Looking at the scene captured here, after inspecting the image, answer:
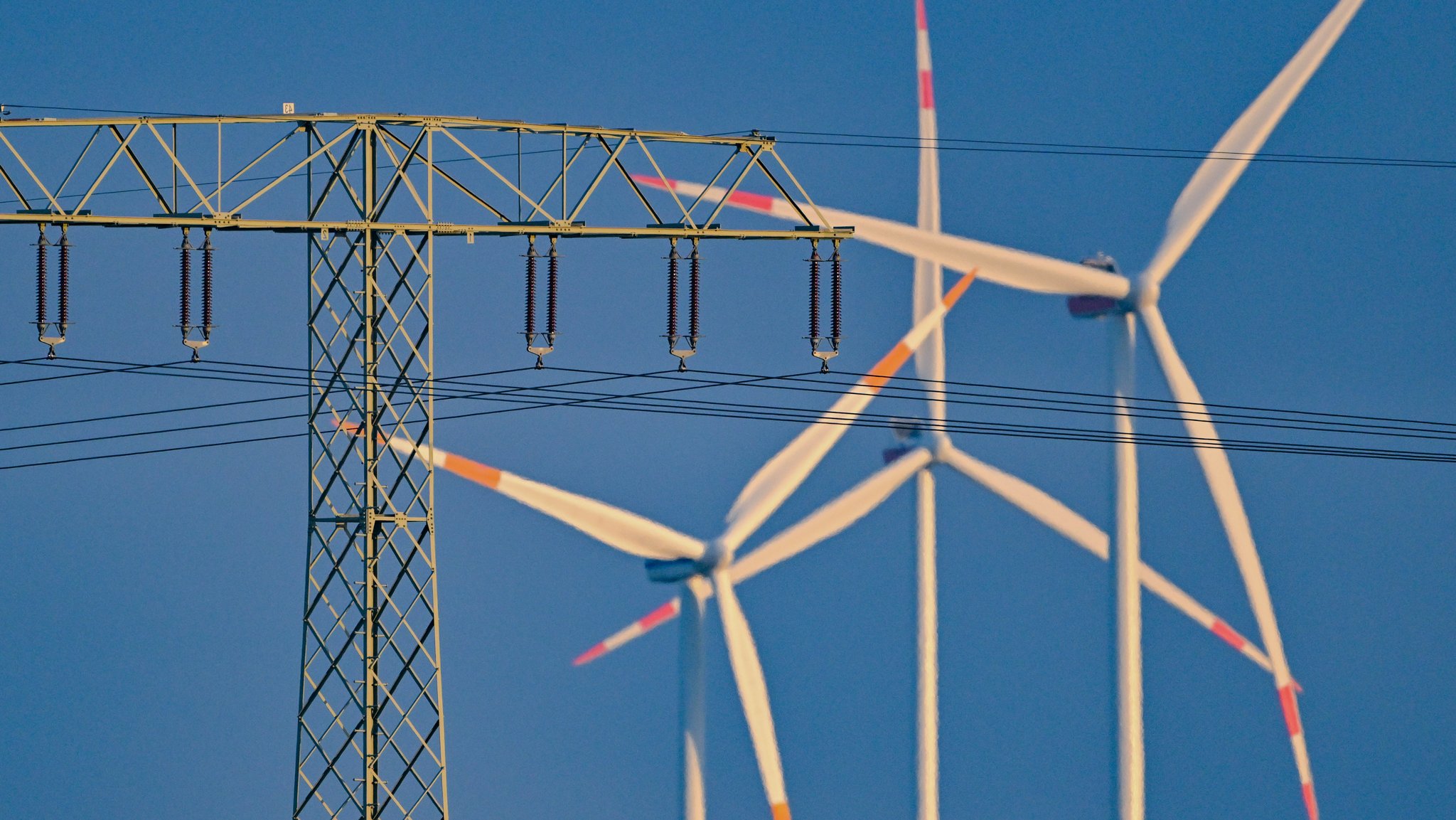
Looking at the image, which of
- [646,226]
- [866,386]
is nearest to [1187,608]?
[866,386]

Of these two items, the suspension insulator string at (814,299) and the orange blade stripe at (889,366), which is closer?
the suspension insulator string at (814,299)

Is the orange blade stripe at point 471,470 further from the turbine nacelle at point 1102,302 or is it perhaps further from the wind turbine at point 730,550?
the turbine nacelle at point 1102,302

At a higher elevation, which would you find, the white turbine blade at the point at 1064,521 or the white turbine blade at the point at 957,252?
the white turbine blade at the point at 957,252

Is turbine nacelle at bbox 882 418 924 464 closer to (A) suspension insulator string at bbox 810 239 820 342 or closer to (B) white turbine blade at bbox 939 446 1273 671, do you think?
(B) white turbine blade at bbox 939 446 1273 671

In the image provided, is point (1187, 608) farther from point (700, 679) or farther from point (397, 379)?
point (397, 379)

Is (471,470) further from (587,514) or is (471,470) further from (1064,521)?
(1064,521)

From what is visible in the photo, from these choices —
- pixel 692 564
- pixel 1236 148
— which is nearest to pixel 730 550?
pixel 692 564

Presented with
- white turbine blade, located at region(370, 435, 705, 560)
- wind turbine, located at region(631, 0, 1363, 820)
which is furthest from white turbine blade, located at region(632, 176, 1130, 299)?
white turbine blade, located at region(370, 435, 705, 560)

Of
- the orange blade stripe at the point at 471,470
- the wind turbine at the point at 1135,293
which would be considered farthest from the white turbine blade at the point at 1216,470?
the orange blade stripe at the point at 471,470
